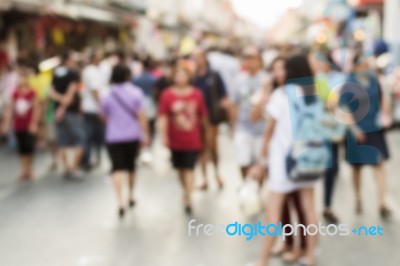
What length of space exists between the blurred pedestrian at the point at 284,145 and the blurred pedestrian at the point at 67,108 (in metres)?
5.25

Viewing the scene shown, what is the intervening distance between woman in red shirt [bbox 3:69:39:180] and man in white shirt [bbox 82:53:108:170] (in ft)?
3.04

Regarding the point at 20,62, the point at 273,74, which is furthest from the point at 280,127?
the point at 20,62

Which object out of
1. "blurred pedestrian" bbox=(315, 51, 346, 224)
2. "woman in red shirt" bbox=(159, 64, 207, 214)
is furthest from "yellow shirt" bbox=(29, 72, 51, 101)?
"blurred pedestrian" bbox=(315, 51, 346, 224)

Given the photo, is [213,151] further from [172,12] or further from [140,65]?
[172,12]

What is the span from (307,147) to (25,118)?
587 cm

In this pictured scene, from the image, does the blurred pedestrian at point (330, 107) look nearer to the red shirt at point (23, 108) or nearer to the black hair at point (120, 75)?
the black hair at point (120, 75)

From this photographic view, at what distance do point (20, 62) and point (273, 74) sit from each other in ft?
16.4

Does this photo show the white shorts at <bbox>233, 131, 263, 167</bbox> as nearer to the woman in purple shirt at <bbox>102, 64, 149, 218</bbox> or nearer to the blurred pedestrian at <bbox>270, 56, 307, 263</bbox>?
the woman in purple shirt at <bbox>102, 64, 149, 218</bbox>

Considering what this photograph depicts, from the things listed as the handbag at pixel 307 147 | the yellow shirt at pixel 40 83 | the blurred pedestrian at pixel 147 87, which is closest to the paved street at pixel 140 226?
the handbag at pixel 307 147

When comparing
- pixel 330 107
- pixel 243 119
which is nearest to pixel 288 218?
pixel 330 107

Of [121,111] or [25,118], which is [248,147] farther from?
[25,118]

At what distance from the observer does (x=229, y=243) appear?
6414 millimetres

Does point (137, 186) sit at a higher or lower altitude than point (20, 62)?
lower

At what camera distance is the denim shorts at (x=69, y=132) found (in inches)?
405
